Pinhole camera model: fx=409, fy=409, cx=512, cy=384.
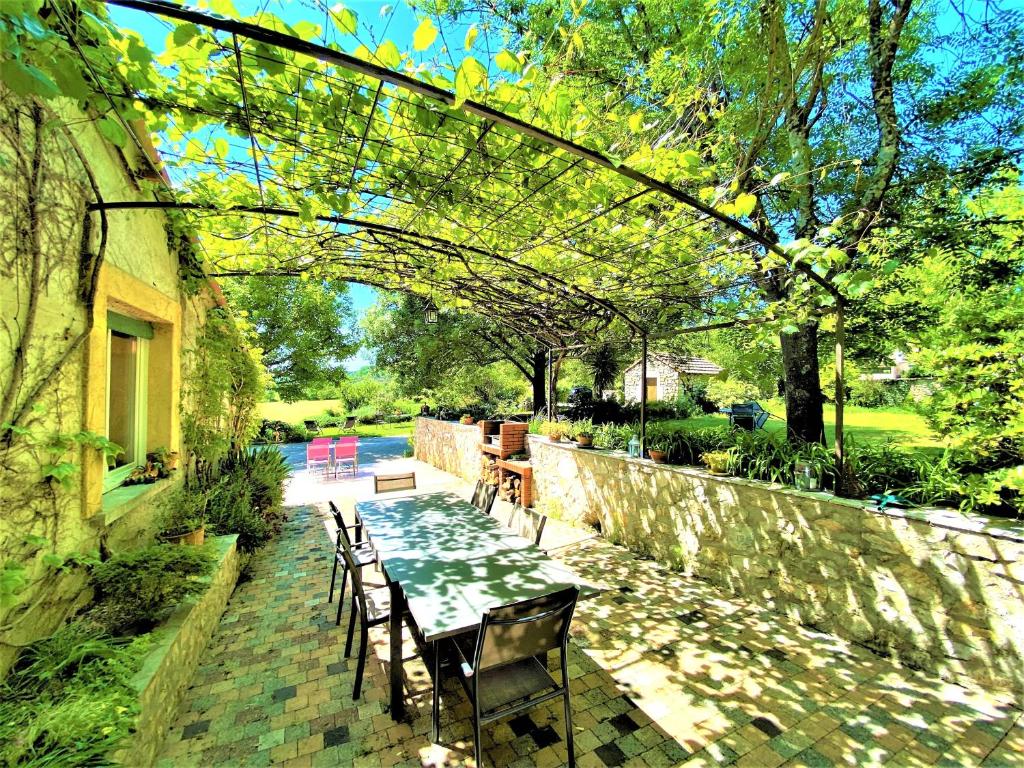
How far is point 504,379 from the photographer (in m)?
17.5

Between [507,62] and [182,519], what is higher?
[507,62]

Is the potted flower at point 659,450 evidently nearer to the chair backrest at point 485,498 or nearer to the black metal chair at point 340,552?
the chair backrest at point 485,498

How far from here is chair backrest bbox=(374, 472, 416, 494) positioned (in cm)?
542

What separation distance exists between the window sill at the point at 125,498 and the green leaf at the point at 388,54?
10.6 feet

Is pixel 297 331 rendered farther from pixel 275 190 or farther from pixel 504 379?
pixel 275 190

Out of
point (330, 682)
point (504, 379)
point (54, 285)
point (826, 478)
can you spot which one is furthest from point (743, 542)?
point (504, 379)

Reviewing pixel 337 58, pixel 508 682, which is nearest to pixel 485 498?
pixel 508 682

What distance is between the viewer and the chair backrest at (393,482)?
5.42m

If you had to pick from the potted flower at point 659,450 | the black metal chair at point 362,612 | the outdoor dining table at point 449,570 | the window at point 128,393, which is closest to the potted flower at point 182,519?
the window at point 128,393

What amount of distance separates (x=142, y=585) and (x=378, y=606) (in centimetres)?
→ 150

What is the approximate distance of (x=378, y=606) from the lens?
3170mm

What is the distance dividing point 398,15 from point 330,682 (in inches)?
157

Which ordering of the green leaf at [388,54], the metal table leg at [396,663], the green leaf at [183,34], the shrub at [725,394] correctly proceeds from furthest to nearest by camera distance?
1. the shrub at [725,394]
2. the metal table leg at [396,663]
3. the green leaf at [388,54]
4. the green leaf at [183,34]

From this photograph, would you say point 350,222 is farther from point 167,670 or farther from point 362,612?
point 167,670
